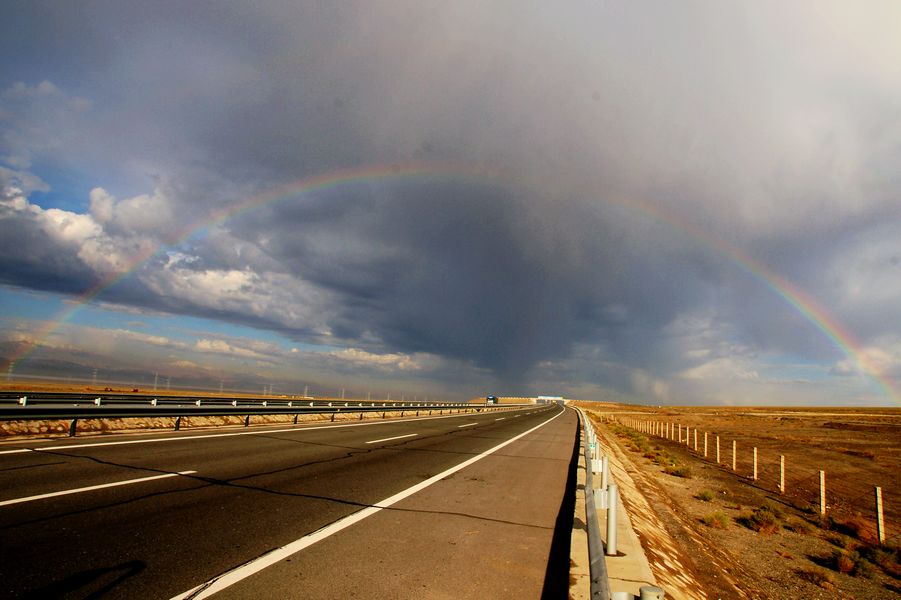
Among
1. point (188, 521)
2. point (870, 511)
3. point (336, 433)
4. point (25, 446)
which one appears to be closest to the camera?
point (188, 521)

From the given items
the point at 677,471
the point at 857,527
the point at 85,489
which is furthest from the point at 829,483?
the point at 85,489

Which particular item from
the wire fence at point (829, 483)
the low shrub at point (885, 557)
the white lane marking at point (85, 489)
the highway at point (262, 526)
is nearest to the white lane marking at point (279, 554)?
the highway at point (262, 526)

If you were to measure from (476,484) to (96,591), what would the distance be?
23.4ft

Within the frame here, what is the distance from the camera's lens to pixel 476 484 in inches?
388

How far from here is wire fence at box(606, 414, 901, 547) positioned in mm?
13328

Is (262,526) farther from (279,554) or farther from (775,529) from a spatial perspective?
(775,529)

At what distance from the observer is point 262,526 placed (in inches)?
233

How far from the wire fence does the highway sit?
986 centimetres

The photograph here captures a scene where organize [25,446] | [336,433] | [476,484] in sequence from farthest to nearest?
[336,433]
[25,446]
[476,484]

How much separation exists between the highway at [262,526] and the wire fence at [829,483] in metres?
9.86

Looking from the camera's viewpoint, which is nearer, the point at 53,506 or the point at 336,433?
the point at 53,506

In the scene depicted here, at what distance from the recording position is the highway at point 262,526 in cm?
424

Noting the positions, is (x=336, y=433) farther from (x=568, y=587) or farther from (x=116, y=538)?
(x=568, y=587)

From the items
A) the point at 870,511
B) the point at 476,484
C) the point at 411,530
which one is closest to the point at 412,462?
the point at 476,484
